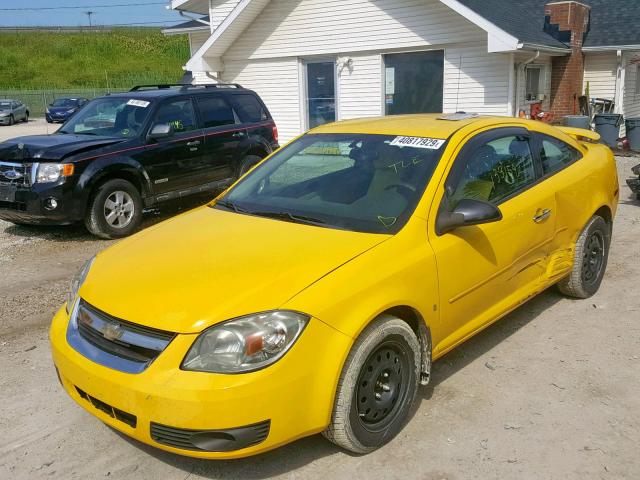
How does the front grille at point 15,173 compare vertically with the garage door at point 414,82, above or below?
below

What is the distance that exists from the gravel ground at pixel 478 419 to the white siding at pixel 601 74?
12.8 metres

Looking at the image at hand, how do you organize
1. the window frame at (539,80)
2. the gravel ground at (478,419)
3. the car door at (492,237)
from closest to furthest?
the gravel ground at (478,419) < the car door at (492,237) < the window frame at (539,80)

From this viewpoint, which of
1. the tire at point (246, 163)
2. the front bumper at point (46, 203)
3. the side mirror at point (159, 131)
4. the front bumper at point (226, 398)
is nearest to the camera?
the front bumper at point (226, 398)

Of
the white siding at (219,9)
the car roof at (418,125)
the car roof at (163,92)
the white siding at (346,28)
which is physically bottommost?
the car roof at (418,125)

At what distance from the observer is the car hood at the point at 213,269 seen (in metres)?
2.66

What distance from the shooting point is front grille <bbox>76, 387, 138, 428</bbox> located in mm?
2659

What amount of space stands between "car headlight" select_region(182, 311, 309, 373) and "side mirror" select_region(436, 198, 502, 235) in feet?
3.77

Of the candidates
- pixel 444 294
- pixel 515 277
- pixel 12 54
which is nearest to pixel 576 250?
pixel 515 277

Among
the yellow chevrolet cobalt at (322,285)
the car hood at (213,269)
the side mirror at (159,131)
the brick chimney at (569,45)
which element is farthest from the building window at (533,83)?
the car hood at (213,269)

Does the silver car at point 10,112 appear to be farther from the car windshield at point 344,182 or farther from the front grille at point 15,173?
the car windshield at point 344,182

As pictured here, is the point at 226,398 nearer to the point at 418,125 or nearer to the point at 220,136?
the point at 418,125

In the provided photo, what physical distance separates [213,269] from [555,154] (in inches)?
114

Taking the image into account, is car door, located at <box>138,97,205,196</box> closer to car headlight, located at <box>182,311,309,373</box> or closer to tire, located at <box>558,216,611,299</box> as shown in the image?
tire, located at <box>558,216,611,299</box>

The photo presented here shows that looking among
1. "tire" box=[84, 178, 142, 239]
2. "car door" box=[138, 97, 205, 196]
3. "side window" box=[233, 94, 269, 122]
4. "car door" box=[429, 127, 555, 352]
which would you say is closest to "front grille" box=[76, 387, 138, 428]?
"car door" box=[429, 127, 555, 352]
